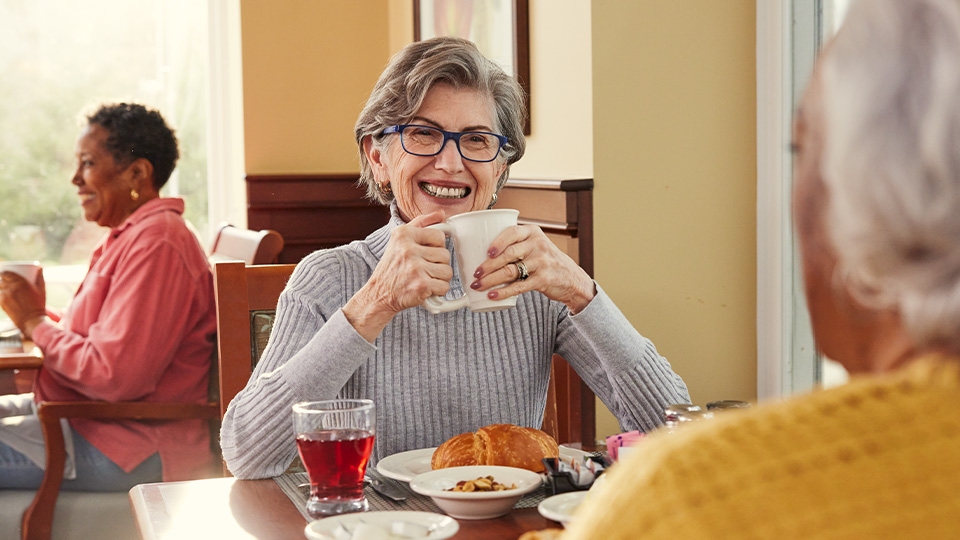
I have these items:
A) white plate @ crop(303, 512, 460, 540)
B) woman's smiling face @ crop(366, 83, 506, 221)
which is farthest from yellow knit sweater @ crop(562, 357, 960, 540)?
woman's smiling face @ crop(366, 83, 506, 221)

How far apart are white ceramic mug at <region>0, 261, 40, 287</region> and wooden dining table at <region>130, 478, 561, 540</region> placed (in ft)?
5.25

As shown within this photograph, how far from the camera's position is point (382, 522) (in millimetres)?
893

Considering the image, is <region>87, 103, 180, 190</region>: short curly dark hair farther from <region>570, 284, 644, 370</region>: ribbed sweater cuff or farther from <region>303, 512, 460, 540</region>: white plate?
<region>303, 512, 460, 540</region>: white plate

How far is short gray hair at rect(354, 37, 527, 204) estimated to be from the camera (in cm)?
148

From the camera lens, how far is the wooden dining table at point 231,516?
0.96 m

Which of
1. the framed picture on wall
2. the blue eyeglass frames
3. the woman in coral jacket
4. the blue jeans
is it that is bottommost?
the blue jeans

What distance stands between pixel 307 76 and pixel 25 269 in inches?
62.9

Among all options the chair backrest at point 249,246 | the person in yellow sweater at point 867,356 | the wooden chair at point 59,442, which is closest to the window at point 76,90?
the chair backrest at point 249,246

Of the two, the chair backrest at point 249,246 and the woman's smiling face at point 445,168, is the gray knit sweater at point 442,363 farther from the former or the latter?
the chair backrest at point 249,246

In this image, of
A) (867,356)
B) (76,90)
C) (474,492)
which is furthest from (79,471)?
(76,90)

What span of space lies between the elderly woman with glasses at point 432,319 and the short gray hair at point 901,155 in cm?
70

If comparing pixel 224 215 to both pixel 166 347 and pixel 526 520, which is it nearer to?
pixel 166 347

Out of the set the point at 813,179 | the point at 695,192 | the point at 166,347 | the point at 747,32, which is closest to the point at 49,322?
the point at 166,347

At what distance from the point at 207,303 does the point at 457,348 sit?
1172 millimetres
